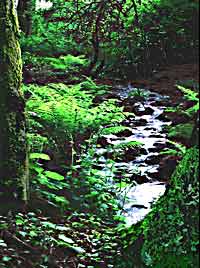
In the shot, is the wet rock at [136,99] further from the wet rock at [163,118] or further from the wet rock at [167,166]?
the wet rock at [167,166]

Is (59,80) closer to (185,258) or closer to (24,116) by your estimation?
(24,116)

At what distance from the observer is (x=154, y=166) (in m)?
6.10

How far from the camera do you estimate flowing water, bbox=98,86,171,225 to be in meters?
4.88

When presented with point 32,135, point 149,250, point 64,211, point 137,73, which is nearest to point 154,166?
point 32,135

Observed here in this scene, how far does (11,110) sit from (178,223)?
153 cm

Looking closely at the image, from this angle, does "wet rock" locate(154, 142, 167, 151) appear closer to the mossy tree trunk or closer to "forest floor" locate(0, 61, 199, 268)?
"forest floor" locate(0, 61, 199, 268)

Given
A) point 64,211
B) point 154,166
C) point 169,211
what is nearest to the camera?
point 169,211

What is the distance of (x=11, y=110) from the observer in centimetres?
345

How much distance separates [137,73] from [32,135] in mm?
7758

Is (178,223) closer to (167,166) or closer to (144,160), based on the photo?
(167,166)

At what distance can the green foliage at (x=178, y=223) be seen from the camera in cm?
224

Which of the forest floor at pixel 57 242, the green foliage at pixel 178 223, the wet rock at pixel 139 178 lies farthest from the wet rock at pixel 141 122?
the green foliage at pixel 178 223

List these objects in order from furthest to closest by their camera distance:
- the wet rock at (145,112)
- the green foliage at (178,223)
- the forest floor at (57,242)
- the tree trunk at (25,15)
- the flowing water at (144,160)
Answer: the tree trunk at (25,15)
the wet rock at (145,112)
the flowing water at (144,160)
the forest floor at (57,242)
the green foliage at (178,223)

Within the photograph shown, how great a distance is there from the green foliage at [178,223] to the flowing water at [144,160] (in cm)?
191
